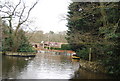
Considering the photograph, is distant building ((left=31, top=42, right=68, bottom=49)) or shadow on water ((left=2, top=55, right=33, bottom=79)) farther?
distant building ((left=31, top=42, right=68, bottom=49))

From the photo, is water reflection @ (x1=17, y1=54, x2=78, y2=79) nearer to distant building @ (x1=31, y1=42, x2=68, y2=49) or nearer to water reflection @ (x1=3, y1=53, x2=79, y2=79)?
water reflection @ (x1=3, y1=53, x2=79, y2=79)

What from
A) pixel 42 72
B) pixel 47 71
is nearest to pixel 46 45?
pixel 47 71

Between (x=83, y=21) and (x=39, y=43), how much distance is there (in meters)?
25.4

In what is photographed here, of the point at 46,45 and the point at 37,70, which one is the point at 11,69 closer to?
the point at 37,70

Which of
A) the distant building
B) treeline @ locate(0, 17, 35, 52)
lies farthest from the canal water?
the distant building

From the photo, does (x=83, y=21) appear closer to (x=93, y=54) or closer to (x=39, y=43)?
(x=93, y=54)

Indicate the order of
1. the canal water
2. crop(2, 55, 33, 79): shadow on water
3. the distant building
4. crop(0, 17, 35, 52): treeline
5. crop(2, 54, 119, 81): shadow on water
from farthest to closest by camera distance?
the distant building → crop(0, 17, 35, 52): treeline → the canal water → crop(2, 55, 33, 79): shadow on water → crop(2, 54, 119, 81): shadow on water

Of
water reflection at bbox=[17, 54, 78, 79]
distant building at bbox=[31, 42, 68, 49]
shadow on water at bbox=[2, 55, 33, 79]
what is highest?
distant building at bbox=[31, 42, 68, 49]

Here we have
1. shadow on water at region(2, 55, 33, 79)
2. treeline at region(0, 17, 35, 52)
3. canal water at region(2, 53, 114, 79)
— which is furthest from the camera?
treeline at region(0, 17, 35, 52)

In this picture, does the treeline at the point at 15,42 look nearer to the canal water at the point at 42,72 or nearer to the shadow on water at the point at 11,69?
the shadow on water at the point at 11,69

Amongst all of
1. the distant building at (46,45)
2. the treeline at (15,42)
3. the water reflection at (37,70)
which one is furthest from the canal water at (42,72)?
the distant building at (46,45)

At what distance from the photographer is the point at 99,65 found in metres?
9.05

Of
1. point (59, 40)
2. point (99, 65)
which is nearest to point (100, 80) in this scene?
point (99, 65)

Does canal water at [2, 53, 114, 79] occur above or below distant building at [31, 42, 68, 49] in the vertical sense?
below
